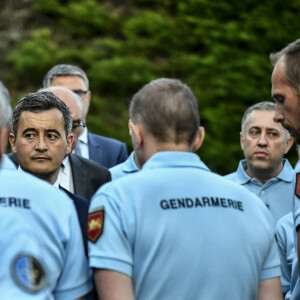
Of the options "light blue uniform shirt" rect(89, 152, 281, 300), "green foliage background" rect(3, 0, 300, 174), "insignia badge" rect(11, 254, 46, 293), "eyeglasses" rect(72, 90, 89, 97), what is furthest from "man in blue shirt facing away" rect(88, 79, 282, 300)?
"green foliage background" rect(3, 0, 300, 174)

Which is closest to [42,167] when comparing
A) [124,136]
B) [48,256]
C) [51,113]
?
[51,113]

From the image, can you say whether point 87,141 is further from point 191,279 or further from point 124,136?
point 124,136

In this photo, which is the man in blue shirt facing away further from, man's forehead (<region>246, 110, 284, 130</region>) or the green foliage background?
the green foliage background

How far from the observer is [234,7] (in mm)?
11211

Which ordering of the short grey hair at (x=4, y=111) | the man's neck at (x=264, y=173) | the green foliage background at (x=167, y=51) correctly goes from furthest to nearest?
the green foliage background at (x=167, y=51) → the man's neck at (x=264, y=173) → the short grey hair at (x=4, y=111)

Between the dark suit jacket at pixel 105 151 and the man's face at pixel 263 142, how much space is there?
1158mm

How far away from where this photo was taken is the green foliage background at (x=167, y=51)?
10867 millimetres

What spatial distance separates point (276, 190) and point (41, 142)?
2132 millimetres

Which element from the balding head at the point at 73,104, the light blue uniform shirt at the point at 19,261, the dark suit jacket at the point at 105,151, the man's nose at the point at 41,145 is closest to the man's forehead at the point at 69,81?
the dark suit jacket at the point at 105,151

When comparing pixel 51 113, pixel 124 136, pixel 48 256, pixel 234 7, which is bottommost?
pixel 124 136

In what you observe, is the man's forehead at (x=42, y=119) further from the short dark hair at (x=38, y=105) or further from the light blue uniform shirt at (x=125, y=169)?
the light blue uniform shirt at (x=125, y=169)

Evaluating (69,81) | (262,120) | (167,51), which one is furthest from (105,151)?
(167,51)

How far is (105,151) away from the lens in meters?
6.26

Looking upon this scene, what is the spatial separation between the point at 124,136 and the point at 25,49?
228 centimetres
